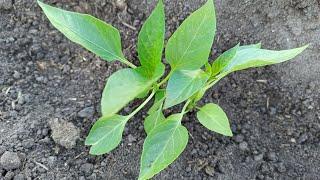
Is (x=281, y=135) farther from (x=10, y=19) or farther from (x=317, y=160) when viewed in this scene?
(x=10, y=19)

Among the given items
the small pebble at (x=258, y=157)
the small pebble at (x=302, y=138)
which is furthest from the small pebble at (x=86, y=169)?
the small pebble at (x=302, y=138)

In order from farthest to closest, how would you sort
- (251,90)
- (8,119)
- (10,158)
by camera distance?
(251,90)
(8,119)
(10,158)

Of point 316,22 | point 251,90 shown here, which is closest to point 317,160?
point 251,90

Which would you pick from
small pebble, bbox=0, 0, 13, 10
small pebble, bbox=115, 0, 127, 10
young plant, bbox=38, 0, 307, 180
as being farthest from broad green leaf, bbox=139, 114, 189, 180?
small pebble, bbox=0, 0, 13, 10

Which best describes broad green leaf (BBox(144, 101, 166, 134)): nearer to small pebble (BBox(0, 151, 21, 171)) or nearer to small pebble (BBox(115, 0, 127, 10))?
small pebble (BBox(0, 151, 21, 171))

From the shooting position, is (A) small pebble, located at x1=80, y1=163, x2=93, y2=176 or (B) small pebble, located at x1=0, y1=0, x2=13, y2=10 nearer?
(A) small pebble, located at x1=80, y1=163, x2=93, y2=176

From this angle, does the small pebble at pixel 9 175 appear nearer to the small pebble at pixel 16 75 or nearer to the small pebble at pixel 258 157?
the small pebble at pixel 16 75

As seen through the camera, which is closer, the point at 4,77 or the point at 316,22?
the point at 4,77

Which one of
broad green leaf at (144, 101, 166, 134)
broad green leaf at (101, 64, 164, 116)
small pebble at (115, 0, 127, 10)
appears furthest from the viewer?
small pebble at (115, 0, 127, 10)
